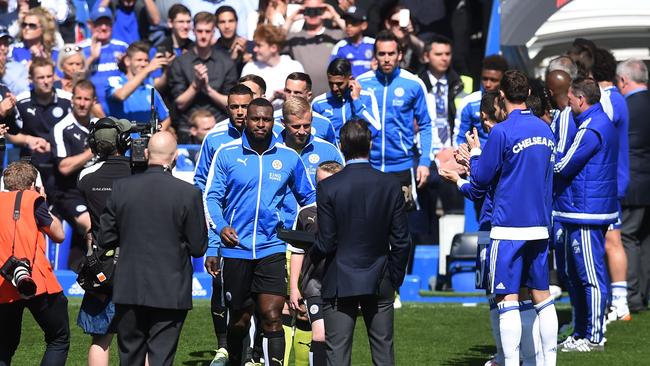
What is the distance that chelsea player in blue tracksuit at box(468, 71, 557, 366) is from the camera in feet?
30.2

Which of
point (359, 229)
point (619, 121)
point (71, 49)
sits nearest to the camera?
point (359, 229)

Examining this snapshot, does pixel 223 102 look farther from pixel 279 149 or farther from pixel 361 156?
pixel 361 156

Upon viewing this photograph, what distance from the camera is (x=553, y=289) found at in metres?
14.2

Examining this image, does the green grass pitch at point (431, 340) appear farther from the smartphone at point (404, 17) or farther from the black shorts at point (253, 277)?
the smartphone at point (404, 17)

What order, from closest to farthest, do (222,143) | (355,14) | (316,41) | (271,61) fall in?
(222,143)
(271,61)
(355,14)
(316,41)

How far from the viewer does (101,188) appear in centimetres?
915

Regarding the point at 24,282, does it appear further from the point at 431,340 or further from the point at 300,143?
the point at 431,340

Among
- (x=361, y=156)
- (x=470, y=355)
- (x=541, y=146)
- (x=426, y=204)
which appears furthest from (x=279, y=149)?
(x=426, y=204)

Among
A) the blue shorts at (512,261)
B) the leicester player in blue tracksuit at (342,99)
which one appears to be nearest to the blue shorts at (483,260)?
the blue shorts at (512,261)

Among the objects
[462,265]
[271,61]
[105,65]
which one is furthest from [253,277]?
[105,65]

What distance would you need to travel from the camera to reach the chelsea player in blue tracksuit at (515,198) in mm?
9211

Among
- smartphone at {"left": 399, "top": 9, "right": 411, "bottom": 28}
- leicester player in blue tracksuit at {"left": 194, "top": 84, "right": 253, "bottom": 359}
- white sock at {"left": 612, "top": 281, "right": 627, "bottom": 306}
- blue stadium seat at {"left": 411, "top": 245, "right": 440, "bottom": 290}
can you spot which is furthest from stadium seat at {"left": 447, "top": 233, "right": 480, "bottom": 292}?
leicester player in blue tracksuit at {"left": 194, "top": 84, "right": 253, "bottom": 359}

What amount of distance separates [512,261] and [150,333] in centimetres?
258

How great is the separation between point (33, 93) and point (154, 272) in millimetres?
7062
